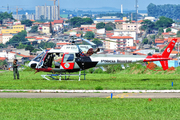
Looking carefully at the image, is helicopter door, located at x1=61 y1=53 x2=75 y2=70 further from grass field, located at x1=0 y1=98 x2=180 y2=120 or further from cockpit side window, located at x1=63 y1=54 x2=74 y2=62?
grass field, located at x1=0 y1=98 x2=180 y2=120

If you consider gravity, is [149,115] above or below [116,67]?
above

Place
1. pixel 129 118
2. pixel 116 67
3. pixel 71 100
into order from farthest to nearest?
pixel 116 67
pixel 71 100
pixel 129 118

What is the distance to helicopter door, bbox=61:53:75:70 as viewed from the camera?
77.7 ft

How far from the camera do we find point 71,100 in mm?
15883

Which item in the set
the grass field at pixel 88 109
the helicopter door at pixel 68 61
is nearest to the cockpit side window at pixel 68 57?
the helicopter door at pixel 68 61

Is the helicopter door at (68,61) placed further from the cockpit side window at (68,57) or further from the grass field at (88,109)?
the grass field at (88,109)

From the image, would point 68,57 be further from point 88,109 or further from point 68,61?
point 88,109

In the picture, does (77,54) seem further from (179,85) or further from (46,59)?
(179,85)

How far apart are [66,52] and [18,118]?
36.9ft

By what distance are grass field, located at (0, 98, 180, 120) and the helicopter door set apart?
7645 mm

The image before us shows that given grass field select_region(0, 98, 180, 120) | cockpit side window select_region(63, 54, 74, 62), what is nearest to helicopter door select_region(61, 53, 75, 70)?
cockpit side window select_region(63, 54, 74, 62)

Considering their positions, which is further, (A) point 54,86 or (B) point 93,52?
(B) point 93,52

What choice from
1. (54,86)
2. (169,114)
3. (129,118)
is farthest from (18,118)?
(54,86)

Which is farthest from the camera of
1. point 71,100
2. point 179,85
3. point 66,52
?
point 66,52
